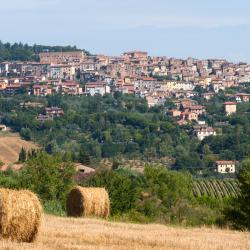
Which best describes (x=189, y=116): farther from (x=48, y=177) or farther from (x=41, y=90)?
(x=48, y=177)

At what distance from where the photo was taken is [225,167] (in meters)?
101

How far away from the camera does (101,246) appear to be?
500 inches

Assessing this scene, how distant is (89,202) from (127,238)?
6.81 metres

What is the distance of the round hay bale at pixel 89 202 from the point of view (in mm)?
20219

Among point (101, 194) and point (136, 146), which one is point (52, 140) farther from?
point (101, 194)

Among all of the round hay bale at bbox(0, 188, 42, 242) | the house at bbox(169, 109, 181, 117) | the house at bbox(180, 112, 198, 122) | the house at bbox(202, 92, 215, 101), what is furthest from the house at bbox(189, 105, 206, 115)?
the round hay bale at bbox(0, 188, 42, 242)

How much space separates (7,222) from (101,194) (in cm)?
732

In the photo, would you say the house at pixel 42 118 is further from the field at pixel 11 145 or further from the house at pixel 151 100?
the house at pixel 151 100

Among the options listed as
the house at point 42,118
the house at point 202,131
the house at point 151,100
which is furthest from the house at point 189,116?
the house at point 42,118

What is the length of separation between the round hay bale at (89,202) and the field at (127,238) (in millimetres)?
3364

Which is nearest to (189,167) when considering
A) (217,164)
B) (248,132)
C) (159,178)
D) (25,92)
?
(217,164)

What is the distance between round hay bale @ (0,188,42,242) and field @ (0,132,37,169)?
84599 millimetres

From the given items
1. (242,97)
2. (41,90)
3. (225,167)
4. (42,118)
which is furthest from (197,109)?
(225,167)

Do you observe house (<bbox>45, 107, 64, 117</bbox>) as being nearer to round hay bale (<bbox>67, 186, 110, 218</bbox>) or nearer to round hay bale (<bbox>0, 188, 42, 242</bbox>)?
round hay bale (<bbox>67, 186, 110, 218</bbox>)
